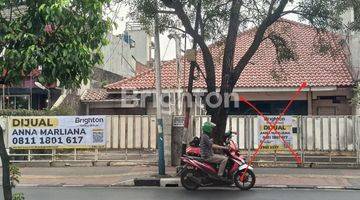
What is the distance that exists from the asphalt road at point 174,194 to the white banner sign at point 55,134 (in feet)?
13.6

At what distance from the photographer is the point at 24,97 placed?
25203mm

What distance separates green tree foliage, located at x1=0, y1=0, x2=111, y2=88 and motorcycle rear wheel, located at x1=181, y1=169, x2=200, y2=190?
664 cm

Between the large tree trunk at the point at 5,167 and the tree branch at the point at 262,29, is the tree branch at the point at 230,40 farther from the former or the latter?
the large tree trunk at the point at 5,167

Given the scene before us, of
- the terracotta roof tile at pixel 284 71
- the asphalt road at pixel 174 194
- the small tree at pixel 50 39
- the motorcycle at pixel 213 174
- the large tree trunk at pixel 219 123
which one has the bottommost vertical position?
the asphalt road at pixel 174 194

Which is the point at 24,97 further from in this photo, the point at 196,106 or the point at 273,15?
the point at 273,15

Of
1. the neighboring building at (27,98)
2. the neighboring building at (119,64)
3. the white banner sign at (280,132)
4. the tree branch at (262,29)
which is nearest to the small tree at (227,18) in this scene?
the tree branch at (262,29)

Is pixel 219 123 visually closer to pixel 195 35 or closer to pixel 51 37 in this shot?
pixel 195 35

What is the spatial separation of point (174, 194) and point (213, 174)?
112 centimetres

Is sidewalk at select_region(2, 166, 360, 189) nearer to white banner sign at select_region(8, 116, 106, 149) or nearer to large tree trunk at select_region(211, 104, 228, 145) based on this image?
white banner sign at select_region(8, 116, 106, 149)

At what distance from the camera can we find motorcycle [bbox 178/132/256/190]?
1245 centimetres

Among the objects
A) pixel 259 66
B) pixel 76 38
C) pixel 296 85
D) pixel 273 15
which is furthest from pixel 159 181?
pixel 259 66

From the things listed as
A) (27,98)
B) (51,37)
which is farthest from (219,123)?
(27,98)

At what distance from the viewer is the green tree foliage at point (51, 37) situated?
18.5ft

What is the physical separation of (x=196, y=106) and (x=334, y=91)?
5.68 meters
